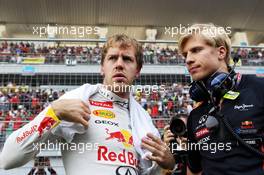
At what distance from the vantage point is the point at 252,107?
1784 millimetres

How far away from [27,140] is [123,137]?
584mm

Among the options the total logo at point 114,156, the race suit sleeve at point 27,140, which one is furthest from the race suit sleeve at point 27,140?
the total logo at point 114,156

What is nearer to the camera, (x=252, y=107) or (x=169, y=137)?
(x=252, y=107)

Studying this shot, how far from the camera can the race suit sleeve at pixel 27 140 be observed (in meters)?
1.64

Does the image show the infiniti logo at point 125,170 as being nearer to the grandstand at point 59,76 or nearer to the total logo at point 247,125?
the total logo at point 247,125

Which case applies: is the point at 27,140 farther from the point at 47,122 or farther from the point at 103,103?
the point at 103,103

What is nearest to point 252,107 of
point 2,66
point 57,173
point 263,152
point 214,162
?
point 263,152

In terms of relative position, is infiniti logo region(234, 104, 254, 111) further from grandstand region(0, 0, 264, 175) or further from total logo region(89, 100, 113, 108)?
total logo region(89, 100, 113, 108)

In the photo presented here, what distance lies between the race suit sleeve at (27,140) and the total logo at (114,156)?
1.11 ft

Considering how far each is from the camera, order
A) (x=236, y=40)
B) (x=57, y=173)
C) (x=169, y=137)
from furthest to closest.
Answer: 1. (x=236, y=40)
2. (x=57, y=173)
3. (x=169, y=137)

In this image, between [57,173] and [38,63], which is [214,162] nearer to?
[57,173]

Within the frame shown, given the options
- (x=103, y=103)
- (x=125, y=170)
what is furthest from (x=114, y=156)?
(x=103, y=103)

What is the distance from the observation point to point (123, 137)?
6.40 ft

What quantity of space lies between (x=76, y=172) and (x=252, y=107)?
107 cm
